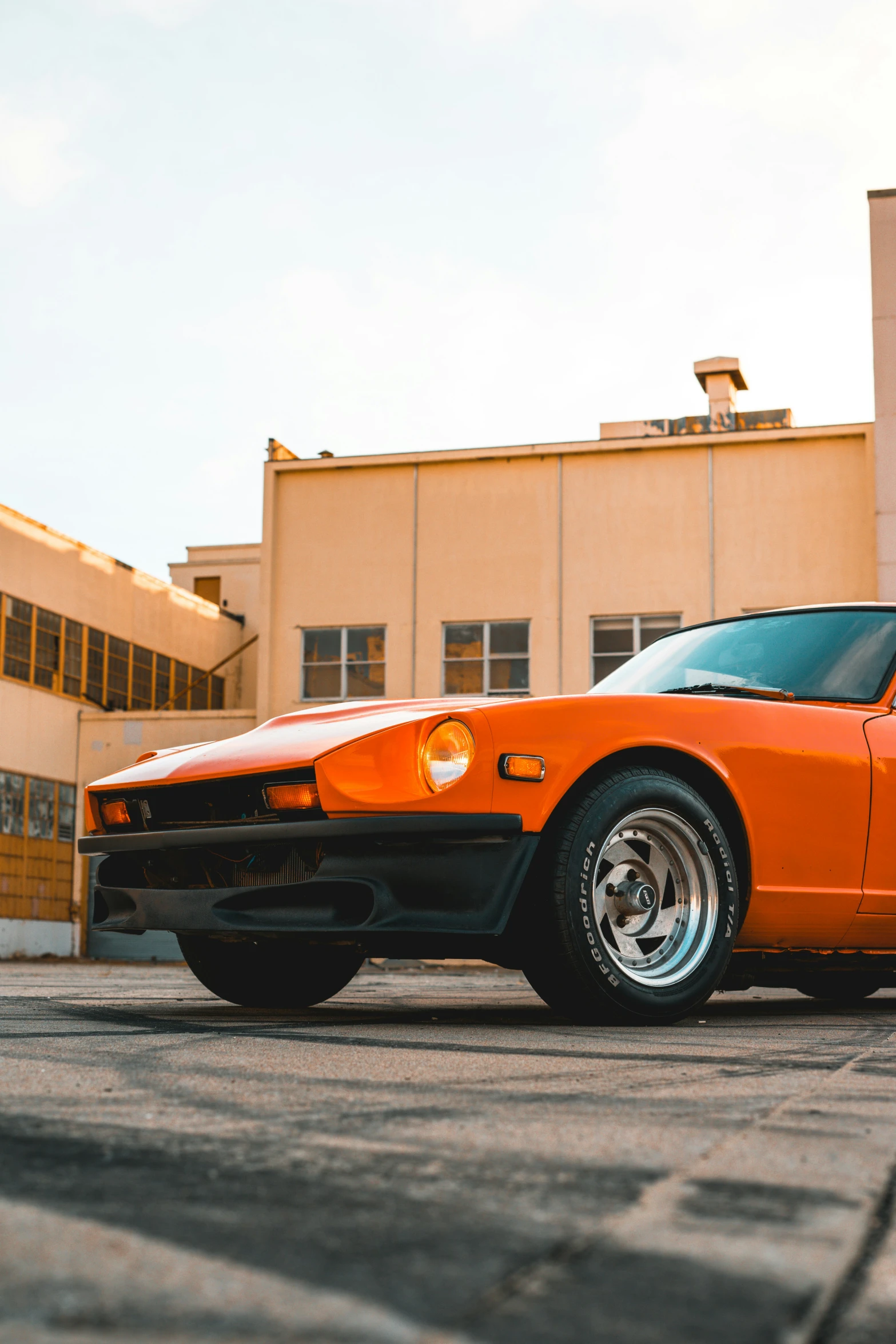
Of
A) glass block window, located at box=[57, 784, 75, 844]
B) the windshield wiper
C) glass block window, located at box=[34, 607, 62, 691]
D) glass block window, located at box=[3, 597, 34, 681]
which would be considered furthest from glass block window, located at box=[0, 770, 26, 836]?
the windshield wiper

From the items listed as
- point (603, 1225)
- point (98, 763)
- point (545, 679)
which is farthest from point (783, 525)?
point (603, 1225)

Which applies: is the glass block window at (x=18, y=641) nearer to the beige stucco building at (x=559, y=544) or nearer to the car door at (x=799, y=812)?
the beige stucco building at (x=559, y=544)

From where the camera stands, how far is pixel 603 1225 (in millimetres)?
1741

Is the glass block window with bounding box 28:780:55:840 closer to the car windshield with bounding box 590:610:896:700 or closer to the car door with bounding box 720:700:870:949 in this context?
the car windshield with bounding box 590:610:896:700

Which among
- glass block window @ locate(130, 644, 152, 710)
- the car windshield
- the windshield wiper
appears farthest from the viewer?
glass block window @ locate(130, 644, 152, 710)

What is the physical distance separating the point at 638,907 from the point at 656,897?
3.9 inches

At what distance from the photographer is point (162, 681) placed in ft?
110

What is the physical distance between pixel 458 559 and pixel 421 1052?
21.7 m

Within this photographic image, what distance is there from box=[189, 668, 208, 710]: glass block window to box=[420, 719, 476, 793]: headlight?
3072cm

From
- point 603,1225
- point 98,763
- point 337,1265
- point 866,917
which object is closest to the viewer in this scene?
point 337,1265

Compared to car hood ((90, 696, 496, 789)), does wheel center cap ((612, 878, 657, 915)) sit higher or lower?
lower

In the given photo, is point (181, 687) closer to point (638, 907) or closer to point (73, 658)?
point (73, 658)

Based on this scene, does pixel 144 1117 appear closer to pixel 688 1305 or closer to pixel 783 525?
pixel 688 1305

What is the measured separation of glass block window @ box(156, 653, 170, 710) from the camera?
1309 inches
